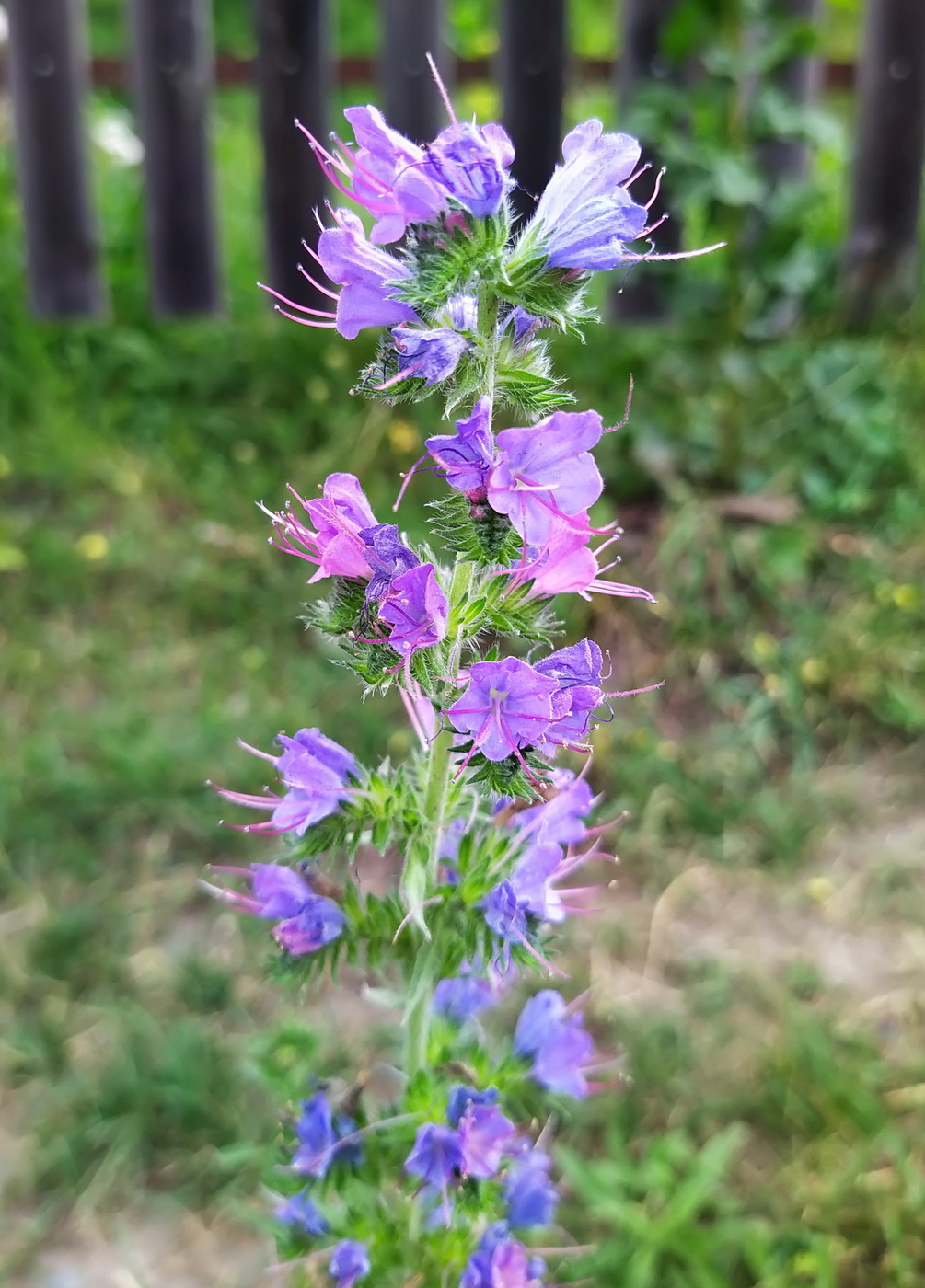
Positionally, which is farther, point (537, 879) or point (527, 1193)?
point (527, 1193)

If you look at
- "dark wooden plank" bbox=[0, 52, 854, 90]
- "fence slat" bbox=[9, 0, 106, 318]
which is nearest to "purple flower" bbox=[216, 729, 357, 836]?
"fence slat" bbox=[9, 0, 106, 318]

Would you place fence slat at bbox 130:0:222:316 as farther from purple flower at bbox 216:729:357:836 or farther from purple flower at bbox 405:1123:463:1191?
purple flower at bbox 405:1123:463:1191

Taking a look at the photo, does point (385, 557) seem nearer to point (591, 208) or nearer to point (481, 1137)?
point (591, 208)

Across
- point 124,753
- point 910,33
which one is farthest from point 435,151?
point 910,33

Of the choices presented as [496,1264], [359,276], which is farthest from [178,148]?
[496,1264]

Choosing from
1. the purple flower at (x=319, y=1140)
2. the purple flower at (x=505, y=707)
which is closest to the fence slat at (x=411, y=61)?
the purple flower at (x=505, y=707)

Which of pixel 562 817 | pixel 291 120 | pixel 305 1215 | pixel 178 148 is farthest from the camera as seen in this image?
pixel 178 148
